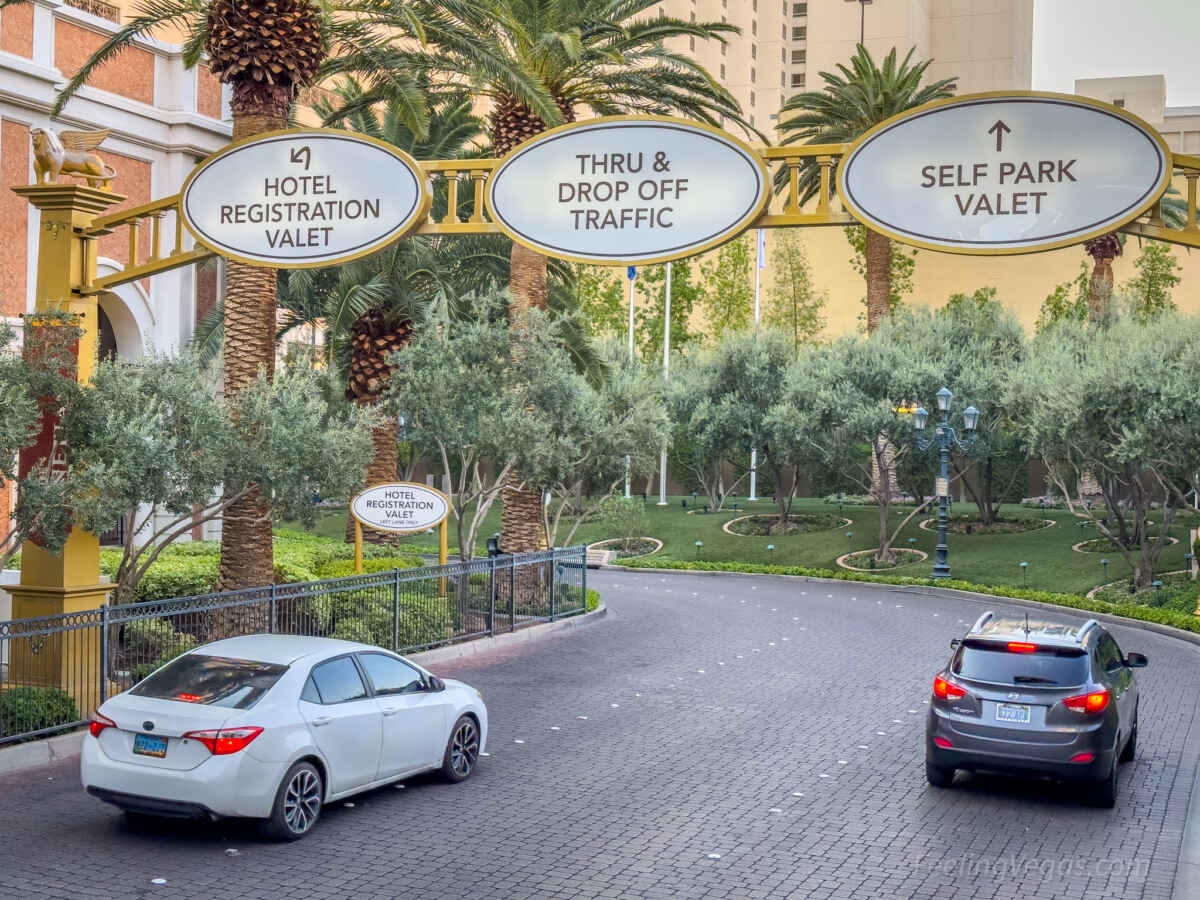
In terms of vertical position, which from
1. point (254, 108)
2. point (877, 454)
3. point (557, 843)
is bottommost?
point (557, 843)

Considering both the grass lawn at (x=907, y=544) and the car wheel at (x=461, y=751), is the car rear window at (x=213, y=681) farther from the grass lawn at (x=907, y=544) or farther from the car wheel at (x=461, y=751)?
the grass lawn at (x=907, y=544)

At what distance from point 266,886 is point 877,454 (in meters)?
32.6

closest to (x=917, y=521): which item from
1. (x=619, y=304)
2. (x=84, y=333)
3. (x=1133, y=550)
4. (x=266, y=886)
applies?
(x=1133, y=550)

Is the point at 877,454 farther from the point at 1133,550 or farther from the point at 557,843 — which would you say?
the point at 557,843

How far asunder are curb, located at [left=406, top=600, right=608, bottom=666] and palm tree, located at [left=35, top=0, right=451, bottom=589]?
2.68 meters

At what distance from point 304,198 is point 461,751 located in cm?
536

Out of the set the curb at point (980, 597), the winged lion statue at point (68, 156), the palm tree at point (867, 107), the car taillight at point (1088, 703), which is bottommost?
the curb at point (980, 597)

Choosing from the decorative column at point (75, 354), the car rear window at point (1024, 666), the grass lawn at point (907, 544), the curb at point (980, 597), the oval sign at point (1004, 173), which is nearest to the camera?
the oval sign at point (1004, 173)

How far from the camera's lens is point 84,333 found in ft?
46.0

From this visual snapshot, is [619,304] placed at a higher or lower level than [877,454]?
higher

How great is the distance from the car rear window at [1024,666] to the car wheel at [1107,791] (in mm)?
890

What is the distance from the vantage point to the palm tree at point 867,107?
42.1 m

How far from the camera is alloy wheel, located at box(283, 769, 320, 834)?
398 inches

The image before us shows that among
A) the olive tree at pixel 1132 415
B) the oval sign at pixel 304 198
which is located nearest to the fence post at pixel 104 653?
the oval sign at pixel 304 198
